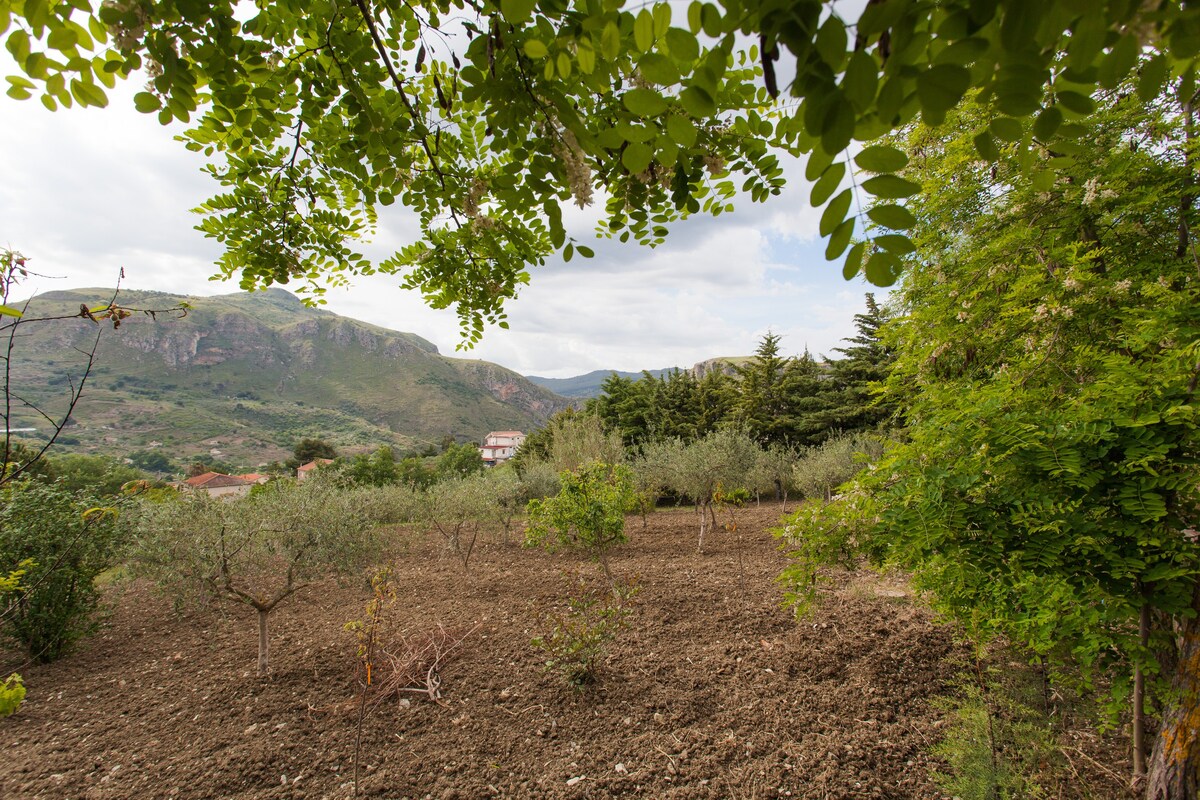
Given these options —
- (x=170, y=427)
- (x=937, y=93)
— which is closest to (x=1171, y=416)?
(x=937, y=93)

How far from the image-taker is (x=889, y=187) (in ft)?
2.57

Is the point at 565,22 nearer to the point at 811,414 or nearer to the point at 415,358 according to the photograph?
the point at 811,414

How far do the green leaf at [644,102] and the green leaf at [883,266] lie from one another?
1.60ft

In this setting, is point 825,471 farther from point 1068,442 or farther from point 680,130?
point 680,130

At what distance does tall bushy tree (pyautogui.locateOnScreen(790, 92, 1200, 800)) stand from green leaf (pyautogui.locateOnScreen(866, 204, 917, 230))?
23 cm

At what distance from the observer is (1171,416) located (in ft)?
6.41

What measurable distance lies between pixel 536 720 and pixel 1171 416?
4.60 metres

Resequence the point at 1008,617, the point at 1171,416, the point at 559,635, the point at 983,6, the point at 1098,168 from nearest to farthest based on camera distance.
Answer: the point at 983,6
the point at 1171,416
the point at 1008,617
the point at 1098,168
the point at 559,635

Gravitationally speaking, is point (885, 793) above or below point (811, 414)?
below

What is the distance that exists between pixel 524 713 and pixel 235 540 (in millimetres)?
4921

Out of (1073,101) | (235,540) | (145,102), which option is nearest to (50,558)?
(235,540)

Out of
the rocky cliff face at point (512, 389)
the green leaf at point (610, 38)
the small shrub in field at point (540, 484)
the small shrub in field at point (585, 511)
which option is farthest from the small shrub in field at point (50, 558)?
the rocky cliff face at point (512, 389)

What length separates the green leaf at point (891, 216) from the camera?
0.78 metres

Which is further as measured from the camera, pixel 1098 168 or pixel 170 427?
pixel 170 427
